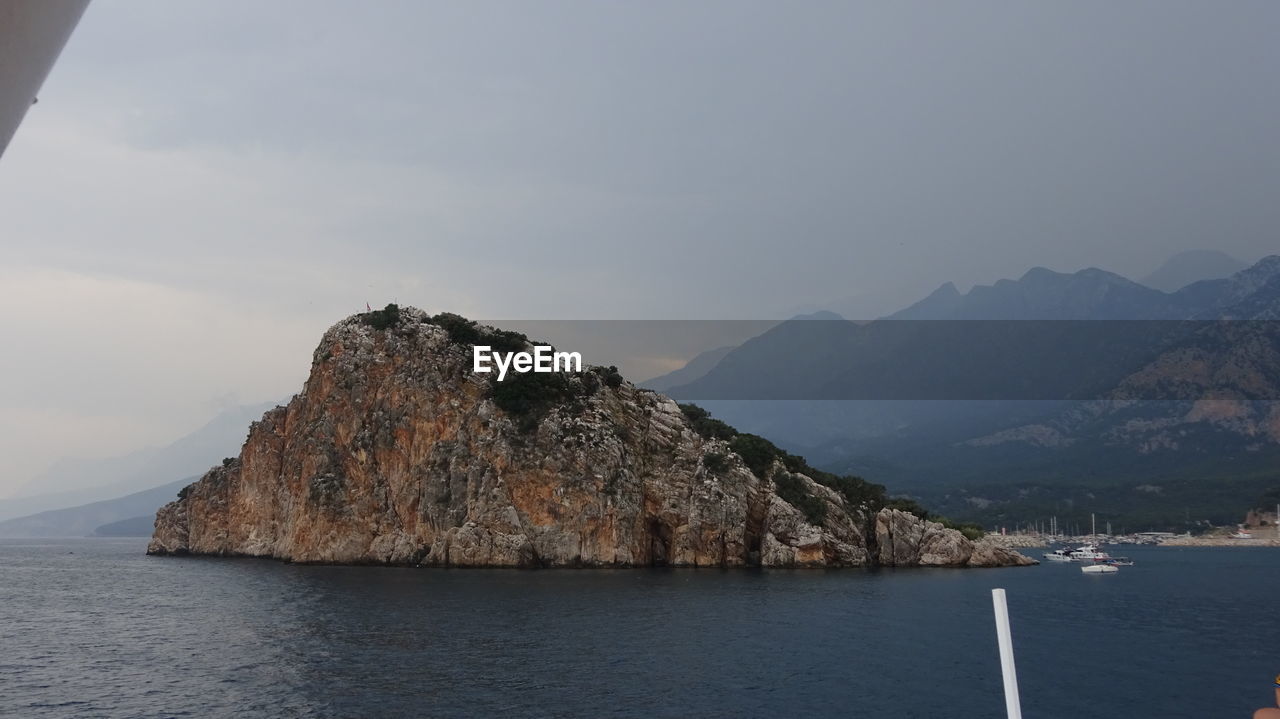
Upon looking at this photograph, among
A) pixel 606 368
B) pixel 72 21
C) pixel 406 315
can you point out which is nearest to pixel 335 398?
pixel 406 315

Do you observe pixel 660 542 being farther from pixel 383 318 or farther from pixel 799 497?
pixel 383 318

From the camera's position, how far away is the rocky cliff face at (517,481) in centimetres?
9475

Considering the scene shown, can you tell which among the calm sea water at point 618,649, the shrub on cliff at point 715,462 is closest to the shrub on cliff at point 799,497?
the shrub on cliff at point 715,462

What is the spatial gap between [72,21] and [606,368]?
362ft

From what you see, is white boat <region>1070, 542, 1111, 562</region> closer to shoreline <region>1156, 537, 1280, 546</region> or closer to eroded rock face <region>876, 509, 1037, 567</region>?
eroded rock face <region>876, 509, 1037, 567</region>

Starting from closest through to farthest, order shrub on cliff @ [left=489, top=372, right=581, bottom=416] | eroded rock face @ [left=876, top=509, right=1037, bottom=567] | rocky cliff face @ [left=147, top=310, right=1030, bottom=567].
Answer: rocky cliff face @ [left=147, top=310, right=1030, bottom=567] → shrub on cliff @ [left=489, top=372, right=581, bottom=416] → eroded rock face @ [left=876, top=509, right=1037, bottom=567]

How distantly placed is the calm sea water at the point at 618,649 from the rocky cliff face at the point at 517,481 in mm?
17938

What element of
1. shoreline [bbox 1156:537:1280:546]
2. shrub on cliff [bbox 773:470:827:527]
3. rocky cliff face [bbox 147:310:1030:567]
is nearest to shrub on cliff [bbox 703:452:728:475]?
rocky cliff face [bbox 147:310:1030:567]

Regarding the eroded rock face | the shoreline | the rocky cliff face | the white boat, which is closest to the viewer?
the rocky cliff face

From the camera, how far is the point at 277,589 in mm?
70188

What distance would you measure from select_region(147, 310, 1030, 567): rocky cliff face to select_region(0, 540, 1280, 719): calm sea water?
706 inches

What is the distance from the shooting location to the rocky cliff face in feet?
311

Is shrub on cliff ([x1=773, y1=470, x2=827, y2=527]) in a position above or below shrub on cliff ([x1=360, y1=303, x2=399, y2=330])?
below

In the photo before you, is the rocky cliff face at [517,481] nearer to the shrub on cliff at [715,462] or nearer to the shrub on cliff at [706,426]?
the shrub on cliff at [715,462]
